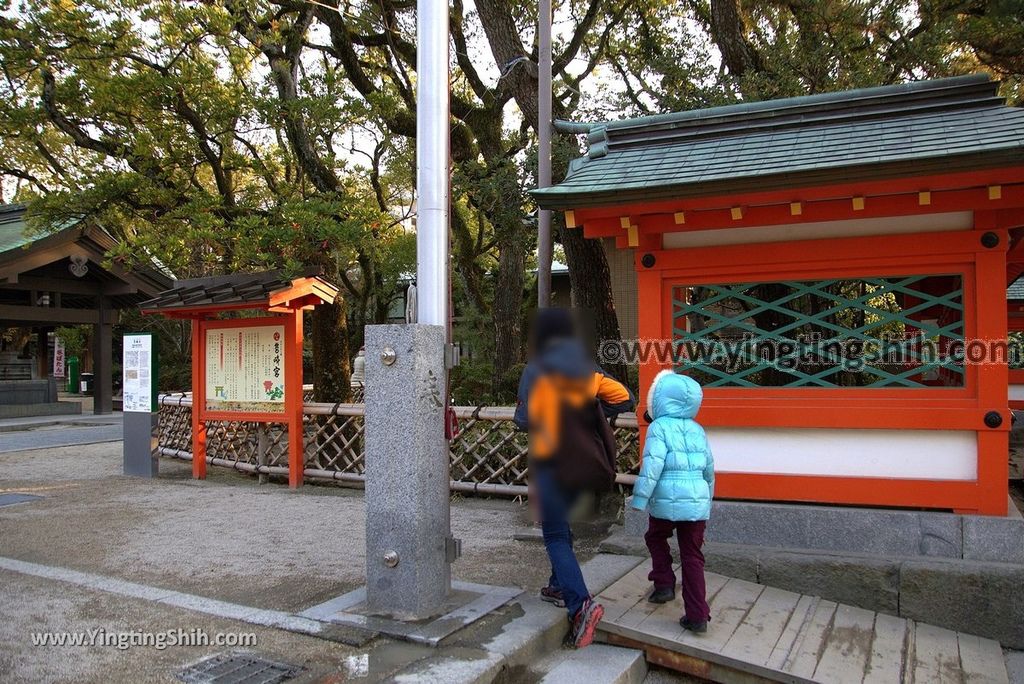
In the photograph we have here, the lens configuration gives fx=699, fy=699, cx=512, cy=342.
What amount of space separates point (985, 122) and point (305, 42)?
11.0m

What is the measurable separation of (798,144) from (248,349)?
6.68 meters

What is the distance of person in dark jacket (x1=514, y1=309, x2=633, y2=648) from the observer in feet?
12.5

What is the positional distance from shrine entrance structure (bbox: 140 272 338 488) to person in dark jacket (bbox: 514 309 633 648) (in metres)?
4.89

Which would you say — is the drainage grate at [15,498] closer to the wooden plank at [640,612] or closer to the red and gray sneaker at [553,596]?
the red and gray sneaker at [553,596]

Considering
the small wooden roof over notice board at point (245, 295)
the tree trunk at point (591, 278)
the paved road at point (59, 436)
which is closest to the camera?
the small wooden roof over notice board at point (245, 295)

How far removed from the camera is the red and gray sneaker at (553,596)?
14.2ft

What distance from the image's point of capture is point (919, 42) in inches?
357

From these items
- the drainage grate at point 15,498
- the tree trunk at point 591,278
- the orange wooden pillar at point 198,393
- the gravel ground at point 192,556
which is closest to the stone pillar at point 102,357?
the gravel ground at point 192,556

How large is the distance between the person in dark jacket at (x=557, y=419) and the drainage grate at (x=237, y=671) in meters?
1.48

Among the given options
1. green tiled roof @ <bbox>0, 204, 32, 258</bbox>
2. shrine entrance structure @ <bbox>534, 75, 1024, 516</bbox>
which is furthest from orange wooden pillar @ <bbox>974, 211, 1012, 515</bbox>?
green tiled roof @ <bbox>0, 204, 32, 258</bbox>

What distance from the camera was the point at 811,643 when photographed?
4.20 meters

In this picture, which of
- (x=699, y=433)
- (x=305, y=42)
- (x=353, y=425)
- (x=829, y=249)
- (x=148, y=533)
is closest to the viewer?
(x=699, y=433)

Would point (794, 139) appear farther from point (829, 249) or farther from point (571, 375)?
point (571, 375)

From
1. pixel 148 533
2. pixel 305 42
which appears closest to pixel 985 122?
pixel 148 533
